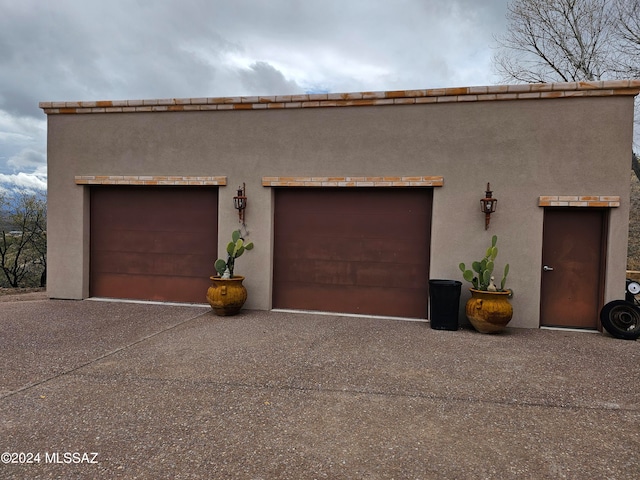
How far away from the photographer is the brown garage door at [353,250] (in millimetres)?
7613

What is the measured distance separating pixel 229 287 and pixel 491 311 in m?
4.37

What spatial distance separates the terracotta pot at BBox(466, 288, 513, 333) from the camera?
6418 millimetres

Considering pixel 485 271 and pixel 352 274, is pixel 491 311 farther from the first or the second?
pixel 352 274

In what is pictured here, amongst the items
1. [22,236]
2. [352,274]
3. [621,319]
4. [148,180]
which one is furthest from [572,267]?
[22,236]

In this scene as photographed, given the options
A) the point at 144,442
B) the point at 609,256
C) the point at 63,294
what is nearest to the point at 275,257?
the point at 63,294

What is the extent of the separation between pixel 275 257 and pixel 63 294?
463 centimetres

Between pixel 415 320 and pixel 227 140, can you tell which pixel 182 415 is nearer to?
pixel 415 320

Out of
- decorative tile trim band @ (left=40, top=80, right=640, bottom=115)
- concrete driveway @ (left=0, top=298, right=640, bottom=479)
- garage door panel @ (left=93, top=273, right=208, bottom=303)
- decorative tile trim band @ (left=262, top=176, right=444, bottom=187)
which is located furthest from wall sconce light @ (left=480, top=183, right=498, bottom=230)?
garage door panel @ (left=93, top=273, right=208, bottom=303)

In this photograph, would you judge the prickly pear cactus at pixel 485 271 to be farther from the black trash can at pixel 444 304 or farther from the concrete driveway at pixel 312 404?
the concrete driveway at pixel 312 404

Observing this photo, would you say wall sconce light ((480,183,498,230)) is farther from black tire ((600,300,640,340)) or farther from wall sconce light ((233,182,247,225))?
wall sconce light ((233,182,247,225))

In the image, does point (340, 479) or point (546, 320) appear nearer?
point (340, 479)

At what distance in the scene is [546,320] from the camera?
7238 millimetres

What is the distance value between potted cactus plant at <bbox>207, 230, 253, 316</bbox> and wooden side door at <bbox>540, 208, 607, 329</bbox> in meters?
5.30

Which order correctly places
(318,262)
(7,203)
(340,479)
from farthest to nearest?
(7,203)
(318,262)
(340,479)
